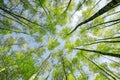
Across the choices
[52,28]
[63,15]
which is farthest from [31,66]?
[63,15]

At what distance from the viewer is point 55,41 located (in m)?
11.2

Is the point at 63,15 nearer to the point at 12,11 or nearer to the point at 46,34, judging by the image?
the point at 46,34

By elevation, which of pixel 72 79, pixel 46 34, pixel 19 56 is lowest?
pixel 72 79

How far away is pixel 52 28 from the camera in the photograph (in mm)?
10859

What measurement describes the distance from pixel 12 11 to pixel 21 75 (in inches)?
120

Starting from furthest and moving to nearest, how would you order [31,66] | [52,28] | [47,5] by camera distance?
[52,28]
[47,5]
[31,66]

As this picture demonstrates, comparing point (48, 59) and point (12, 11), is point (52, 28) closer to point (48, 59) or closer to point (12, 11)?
point (48, 59)

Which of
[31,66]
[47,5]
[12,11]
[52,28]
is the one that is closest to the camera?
[12,11]

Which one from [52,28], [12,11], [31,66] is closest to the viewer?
[12,11]

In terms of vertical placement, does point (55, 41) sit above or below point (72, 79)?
above

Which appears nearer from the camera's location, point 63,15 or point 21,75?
point 21,75

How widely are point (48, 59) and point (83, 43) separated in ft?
7.40

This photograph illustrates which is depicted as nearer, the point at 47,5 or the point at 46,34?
the point at 47,5

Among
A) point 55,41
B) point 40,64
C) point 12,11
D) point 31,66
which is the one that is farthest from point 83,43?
point 12,11
